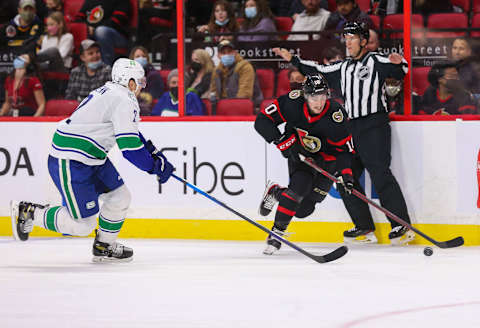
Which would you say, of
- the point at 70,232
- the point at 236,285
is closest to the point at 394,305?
the point at 236,285

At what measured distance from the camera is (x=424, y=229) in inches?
187

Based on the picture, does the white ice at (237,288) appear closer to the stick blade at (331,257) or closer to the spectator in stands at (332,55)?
the stick blade at (331,257)

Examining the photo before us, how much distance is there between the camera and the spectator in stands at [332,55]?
5017 millimetres

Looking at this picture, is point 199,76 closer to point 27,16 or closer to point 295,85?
point 295,85

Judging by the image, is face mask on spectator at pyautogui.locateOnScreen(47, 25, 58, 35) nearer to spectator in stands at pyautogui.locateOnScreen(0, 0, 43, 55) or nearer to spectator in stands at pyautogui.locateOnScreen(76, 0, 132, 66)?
spectator in stands at pyautogui.locateOnScreen(0, 0, 43, 55)

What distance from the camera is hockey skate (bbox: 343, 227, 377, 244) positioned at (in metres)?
4.74

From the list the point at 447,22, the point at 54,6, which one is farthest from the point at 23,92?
the point at 447,22

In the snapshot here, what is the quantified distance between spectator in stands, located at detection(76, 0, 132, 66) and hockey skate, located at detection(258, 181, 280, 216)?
4.96ft

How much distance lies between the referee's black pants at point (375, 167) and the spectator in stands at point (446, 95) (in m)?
0.30

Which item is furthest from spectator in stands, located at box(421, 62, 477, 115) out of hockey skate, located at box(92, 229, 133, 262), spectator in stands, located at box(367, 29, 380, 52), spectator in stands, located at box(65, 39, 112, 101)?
spectator in stands, located at box(65, 39, 112, 101)

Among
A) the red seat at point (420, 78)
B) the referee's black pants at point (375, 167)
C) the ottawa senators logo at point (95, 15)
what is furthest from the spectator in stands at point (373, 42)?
the ottawa senators logo at point (95, 15)

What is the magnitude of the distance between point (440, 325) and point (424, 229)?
2117 millimetres

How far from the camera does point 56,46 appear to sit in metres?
5.62

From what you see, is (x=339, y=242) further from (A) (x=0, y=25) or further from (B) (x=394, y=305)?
(A) (x=0, y=25)
